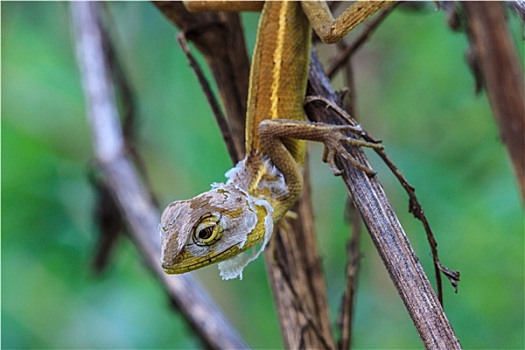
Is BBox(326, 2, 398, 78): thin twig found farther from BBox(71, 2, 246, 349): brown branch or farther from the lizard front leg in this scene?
BBox(71, 2, 246, 349): brown branch

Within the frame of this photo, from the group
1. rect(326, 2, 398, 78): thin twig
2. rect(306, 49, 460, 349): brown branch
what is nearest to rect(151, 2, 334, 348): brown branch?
Result: rect(326, 2, 398, 78): thin twig

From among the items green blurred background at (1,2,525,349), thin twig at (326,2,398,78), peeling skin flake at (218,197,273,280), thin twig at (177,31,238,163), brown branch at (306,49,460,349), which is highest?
thin twig at (177,31,238,163)

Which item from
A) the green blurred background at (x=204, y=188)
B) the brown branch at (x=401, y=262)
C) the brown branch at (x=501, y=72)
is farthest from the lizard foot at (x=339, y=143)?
the green blurred background at (x=204, y=188)

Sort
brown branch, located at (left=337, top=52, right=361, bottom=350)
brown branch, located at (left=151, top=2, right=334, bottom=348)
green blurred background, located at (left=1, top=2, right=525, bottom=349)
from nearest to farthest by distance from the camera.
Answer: brown branch, located at (left=337, top=52, right=361, bottom=350), brown branch, located at (left=151, top=2, right=334, bottom=348), green blurred background, located at (left=1, top=2, right=525, bottom=349)

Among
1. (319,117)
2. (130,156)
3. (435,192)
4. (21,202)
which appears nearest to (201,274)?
(130,156)

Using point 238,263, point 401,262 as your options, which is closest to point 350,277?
point 238,263

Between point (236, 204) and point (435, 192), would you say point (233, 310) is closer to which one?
point (435, 192)

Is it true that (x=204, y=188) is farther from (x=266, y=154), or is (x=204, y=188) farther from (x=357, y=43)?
(x=357, y=43)
